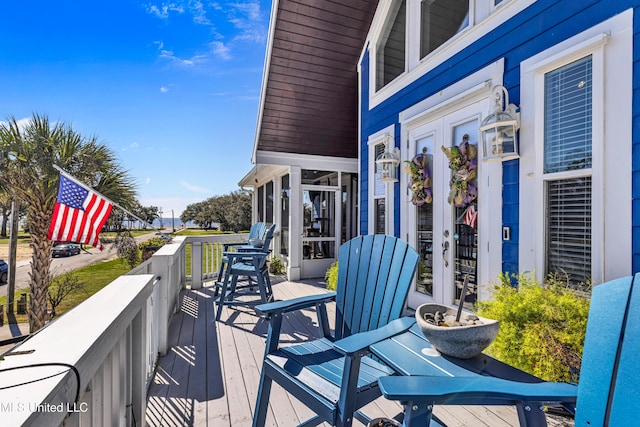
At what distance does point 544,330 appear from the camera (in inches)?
70.7

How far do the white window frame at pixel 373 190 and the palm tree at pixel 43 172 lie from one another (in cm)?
482

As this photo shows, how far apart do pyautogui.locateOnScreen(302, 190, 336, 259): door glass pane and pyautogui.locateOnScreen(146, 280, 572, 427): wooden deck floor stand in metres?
2.45

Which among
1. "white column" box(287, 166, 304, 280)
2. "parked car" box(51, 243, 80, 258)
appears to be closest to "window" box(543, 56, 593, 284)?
"white column" box(287, 166, 304, 280)

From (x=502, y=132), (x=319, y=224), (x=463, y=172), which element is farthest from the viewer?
(x=319, y=224)

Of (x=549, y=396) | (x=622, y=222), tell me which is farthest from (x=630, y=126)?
(x=549, y=396)

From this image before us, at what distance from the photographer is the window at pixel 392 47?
4.04 metres

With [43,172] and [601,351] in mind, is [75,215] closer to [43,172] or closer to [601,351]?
[43,172]

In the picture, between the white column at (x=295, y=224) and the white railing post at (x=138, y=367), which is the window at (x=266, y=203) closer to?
the white column at (x=295, y=224)

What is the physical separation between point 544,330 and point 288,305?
139 centimetres

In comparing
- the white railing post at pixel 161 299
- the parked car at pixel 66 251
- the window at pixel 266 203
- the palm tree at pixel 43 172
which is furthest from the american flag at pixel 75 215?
the parked car at pixel 66 251

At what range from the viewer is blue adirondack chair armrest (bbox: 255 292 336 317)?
1.64m

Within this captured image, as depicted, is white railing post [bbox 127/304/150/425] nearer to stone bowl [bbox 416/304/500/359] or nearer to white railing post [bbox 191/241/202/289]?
stone bowl [bbox 416/304/500/359]

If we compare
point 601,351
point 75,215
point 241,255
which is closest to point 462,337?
point 601,351

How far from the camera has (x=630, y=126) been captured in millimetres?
1807
